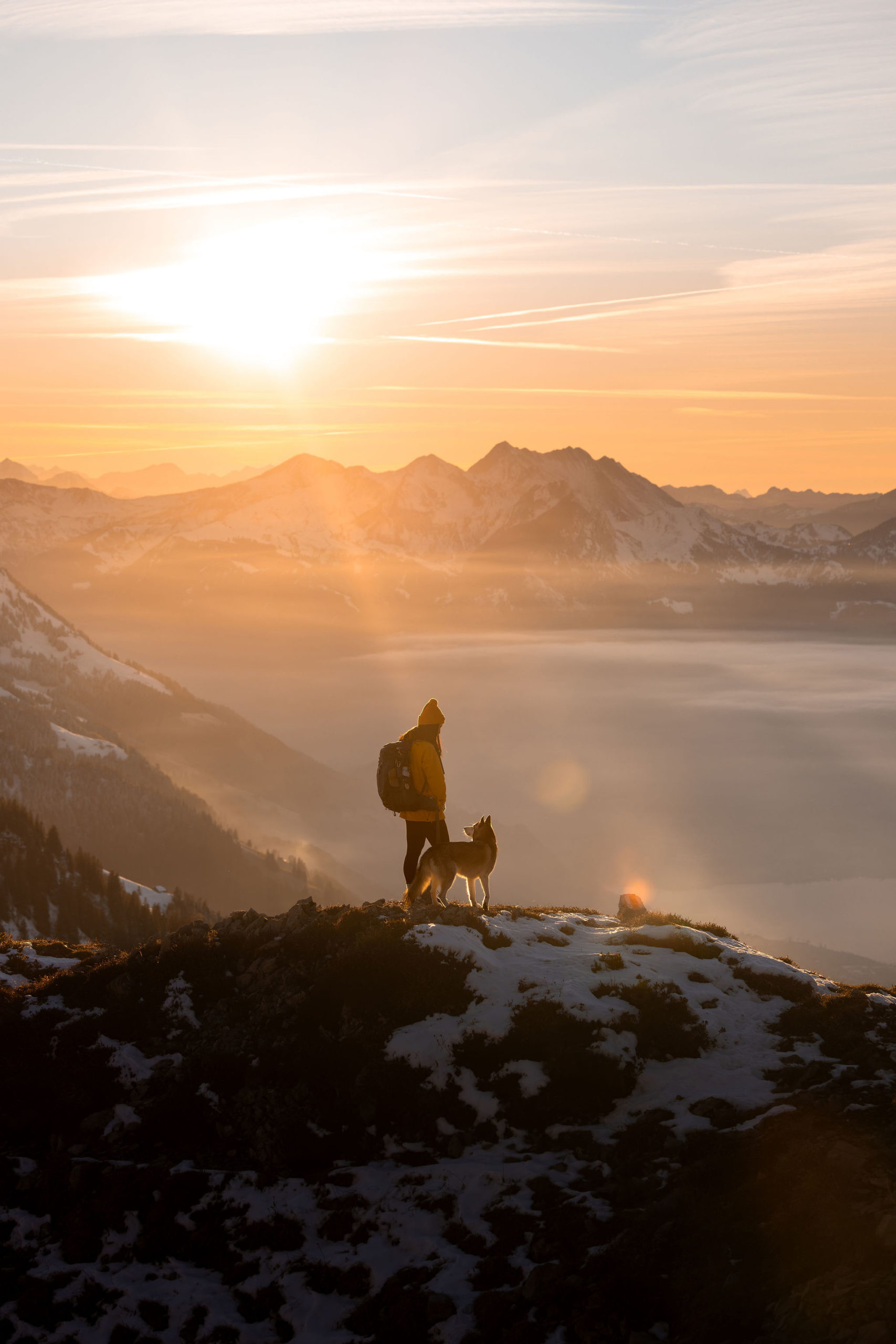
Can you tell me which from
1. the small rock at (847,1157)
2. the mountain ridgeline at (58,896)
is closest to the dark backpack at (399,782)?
the small rock at (847,1157)

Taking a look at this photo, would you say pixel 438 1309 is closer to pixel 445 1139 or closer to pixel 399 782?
pixel 445 1139

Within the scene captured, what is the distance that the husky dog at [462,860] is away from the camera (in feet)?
66.7

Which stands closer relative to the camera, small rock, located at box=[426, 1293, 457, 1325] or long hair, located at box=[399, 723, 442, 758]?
small rock, located at box=[426, 1293, 457, 1325]

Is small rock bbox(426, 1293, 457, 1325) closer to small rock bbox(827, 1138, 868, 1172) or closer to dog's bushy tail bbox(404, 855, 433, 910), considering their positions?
small rock bbox(827, 1138, 868, 1172)

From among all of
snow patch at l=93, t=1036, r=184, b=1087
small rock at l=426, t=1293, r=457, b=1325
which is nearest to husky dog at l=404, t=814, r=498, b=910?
snow patch at l=93, t=1036, r=184, b=1087

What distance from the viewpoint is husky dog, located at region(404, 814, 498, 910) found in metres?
20.3

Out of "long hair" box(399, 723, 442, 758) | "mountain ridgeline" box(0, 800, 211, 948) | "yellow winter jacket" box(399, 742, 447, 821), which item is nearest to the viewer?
"yellow winter jacket" box(399, 742, 447, 821)

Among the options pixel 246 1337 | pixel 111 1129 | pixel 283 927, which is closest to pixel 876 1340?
pixel 246 1337

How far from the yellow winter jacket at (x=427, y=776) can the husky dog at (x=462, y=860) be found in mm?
931

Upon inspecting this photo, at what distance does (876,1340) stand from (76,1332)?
1008cm

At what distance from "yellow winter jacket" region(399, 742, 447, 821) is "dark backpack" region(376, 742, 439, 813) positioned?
0.30ft

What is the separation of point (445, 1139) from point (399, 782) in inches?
273

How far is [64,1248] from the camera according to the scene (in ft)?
44.4

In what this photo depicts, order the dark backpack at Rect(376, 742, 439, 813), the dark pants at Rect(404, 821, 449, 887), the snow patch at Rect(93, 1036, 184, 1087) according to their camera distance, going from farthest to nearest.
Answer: the dark pants at Rect(404, 821, 449, 887), the dark backpack at Rect(376, 742, 439, 813), the snow patch at Rect(93, 1036, 184, 1087)
